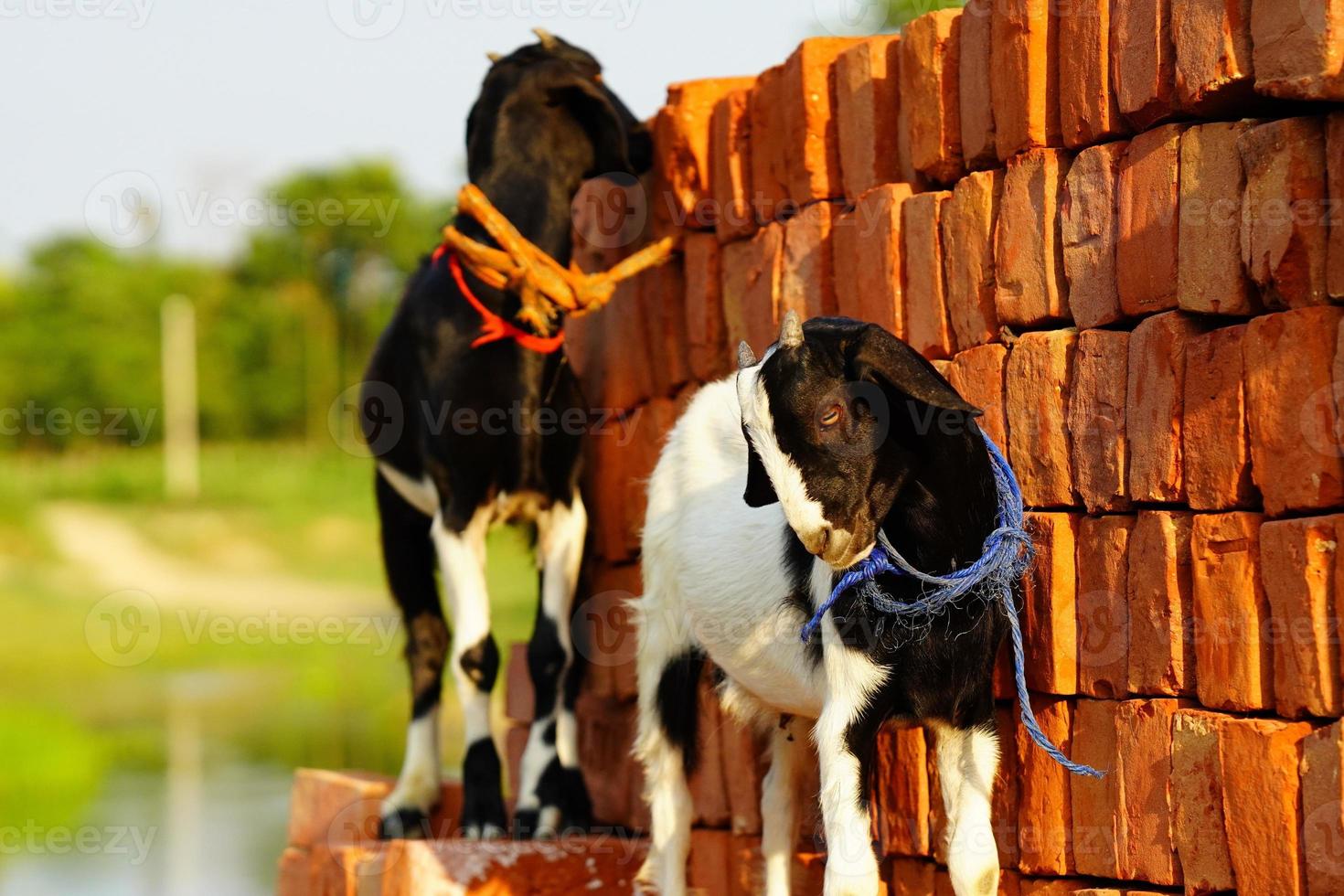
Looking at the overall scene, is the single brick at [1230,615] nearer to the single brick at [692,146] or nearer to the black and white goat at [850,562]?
the black and white goat at [850,562]

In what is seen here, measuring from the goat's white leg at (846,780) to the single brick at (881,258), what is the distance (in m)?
1.15

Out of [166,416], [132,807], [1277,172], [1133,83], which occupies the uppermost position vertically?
[166,416]

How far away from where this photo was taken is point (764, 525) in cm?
466

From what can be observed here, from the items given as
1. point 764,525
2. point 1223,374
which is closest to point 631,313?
point 764,525

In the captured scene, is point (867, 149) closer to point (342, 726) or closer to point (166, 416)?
point (342, 726)

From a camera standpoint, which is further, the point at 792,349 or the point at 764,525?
the point at 764,525

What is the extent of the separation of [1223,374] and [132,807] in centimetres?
1250

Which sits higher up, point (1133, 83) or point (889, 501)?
point (1133, 83)

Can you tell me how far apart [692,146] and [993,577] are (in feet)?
8.58

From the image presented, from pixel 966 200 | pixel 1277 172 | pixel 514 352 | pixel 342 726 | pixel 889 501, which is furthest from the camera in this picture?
pixel 342 726

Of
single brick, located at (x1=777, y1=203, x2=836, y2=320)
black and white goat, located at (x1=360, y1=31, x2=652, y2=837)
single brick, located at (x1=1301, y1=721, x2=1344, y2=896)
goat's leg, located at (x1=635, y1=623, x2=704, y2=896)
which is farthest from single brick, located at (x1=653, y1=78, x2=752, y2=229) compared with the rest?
single brick, located at (x1=1301, y1=721, x2=1344, y2=896)

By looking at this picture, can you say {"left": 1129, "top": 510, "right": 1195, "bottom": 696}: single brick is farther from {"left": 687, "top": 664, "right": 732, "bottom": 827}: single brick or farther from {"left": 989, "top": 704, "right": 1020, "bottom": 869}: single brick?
{"left": 687, "top": 664, "right": 732, "bottom": 827}: single brick

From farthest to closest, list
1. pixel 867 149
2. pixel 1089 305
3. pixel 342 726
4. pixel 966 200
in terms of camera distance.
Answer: pixel 342 726 < pixel 867 149 < pixel 966 200 < pixel 1089 305

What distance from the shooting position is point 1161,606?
3.95 meters
